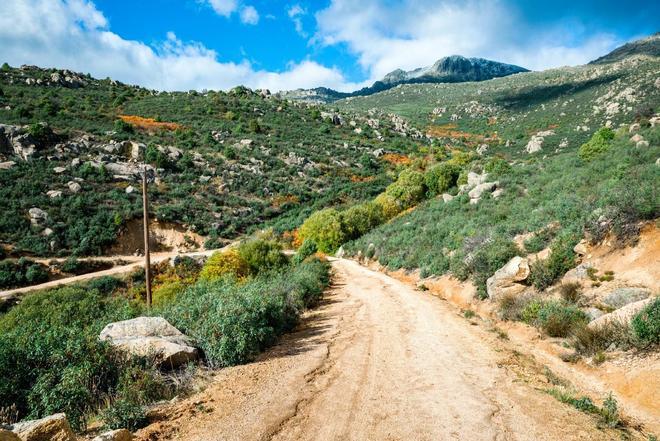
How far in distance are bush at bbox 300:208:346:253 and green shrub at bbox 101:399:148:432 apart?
29.7 m

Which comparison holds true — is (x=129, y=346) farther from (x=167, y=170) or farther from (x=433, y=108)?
(x=433, y=108)

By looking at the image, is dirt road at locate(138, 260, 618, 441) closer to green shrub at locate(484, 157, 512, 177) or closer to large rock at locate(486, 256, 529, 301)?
large rock at locate(486, 256, 529, 301)

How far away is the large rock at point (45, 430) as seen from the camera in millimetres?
4022

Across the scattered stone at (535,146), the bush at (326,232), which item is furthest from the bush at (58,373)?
the scattered stone at (535,146)

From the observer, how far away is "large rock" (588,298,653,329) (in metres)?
8.05

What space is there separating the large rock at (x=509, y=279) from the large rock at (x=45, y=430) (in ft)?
40.9

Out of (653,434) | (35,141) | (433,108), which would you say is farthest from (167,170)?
(433,108)

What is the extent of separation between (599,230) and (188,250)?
32.6m

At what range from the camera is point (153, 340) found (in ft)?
24.7

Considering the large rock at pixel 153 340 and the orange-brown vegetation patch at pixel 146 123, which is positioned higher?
the orange-brown vegetation patch at pixel 146 123

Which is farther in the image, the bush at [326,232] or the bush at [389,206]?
the bush at [389,206]

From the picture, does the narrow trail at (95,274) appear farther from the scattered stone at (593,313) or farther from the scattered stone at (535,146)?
the scattered stone at (535,146)

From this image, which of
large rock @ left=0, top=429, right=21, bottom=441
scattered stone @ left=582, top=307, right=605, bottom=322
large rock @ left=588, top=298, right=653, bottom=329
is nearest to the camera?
large rock @ left=0, top=429, right=21, bottom=441

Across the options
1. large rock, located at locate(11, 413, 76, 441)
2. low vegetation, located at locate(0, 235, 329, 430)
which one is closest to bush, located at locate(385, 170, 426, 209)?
low vegetation, located at locate(0, 235, 329, 430)
